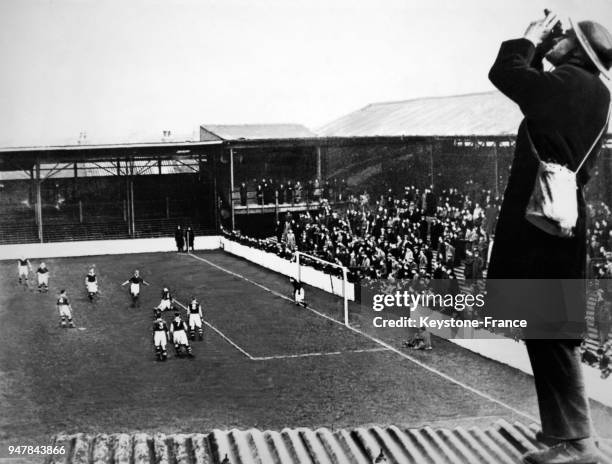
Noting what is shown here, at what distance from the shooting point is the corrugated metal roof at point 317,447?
5.00 meters

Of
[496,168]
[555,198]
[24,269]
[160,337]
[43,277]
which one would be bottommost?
[160,337]

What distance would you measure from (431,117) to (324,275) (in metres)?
2.68

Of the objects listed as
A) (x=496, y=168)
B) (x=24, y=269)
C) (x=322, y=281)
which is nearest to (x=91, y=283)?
(x=24, y=269)

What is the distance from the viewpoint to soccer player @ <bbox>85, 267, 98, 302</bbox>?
760 centimetres

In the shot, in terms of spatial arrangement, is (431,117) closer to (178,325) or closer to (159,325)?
(178,325)

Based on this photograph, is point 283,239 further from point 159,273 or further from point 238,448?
point 238,448

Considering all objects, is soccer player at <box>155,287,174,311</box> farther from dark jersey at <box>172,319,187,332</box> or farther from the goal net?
the goal net

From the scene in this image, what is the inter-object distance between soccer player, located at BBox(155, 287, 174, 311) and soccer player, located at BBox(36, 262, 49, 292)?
1.09m

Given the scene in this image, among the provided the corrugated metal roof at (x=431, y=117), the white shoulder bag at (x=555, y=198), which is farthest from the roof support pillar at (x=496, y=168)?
the white shoulder bag at (x=555, y=198)

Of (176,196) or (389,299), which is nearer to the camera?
(176,196)

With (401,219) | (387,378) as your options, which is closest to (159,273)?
(387,378)

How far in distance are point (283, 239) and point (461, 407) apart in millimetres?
2807

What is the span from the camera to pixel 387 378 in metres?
7.37

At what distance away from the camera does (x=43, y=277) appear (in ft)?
24.9
